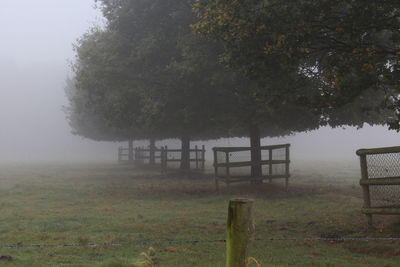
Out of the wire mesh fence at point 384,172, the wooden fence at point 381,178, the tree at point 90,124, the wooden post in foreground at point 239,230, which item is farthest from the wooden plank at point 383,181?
Answer: the tree at point 90,124

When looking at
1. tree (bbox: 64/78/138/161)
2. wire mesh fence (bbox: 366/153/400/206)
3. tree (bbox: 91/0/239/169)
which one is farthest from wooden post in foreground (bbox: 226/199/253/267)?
tree (bbox: 64/78/138/161)

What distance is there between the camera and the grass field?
8133 mm

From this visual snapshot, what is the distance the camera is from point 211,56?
1797 cm

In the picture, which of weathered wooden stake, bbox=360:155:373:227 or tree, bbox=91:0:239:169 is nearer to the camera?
weathered wooden stake, bbox=360:155:373:227

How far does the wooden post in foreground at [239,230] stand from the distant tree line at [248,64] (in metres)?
6.12

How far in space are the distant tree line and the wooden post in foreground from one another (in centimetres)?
612

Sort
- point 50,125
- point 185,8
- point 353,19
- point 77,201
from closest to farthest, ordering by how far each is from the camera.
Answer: point 353,19 < point 77,201 < point 185,8 < point 50,125

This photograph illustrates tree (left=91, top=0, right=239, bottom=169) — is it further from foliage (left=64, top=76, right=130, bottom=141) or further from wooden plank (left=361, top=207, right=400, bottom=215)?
foliage (left=64, top=76, right=130, bottom=141)

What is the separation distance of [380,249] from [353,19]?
5.13m

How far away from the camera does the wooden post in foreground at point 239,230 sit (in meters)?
4.30

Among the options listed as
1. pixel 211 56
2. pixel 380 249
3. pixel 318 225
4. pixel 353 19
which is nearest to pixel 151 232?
pixel 318 225

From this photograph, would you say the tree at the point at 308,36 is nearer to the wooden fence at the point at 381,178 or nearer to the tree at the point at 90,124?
the wooden fence at the point at 381,178

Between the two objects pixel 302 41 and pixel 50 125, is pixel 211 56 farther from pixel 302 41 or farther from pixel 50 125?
pixel 50 125

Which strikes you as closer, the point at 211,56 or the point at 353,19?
the point at 353,19
